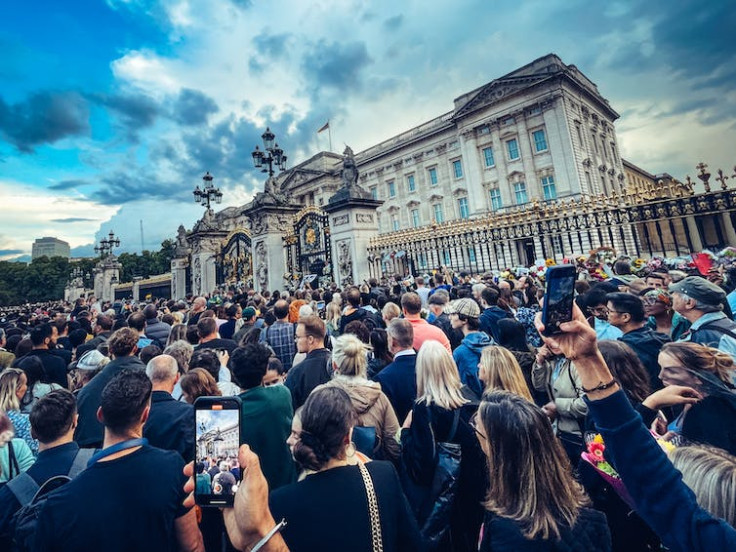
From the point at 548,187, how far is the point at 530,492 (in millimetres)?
36558

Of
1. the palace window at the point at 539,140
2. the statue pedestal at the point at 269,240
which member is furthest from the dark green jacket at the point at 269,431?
the palace window at the point at 539,140

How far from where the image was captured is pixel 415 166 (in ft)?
143

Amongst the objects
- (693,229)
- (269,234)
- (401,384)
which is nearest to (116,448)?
(401,384)

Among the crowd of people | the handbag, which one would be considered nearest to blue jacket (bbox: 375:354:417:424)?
the crowd of people

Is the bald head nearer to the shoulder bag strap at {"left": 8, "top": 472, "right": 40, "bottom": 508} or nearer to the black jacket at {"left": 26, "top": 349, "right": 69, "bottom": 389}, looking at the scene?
the shoulder bag strap at {"left": 8, "top": 472, "right": 40, "bottom": 508}

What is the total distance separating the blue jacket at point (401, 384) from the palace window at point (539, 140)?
118 feet

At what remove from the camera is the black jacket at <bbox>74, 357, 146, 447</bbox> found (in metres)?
3.23

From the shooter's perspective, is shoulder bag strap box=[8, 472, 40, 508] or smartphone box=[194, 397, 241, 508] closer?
smartphone box=[194, 397, 241, 508]

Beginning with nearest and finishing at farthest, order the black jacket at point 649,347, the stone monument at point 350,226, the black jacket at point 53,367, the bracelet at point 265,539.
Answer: the bracelet at point 265,539 < the black jacket at point 649,347 < the black jacket at point 53,367 < the stone monument at point 350,226

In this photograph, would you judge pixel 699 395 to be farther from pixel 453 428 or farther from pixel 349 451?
pixel 349 451

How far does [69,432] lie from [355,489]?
2233 mm

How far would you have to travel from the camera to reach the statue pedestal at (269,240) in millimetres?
14625

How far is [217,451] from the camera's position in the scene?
1608 millimetres

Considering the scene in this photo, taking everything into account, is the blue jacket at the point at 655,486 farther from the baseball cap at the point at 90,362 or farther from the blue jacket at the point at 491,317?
the baseball cap at the point at 90,362
